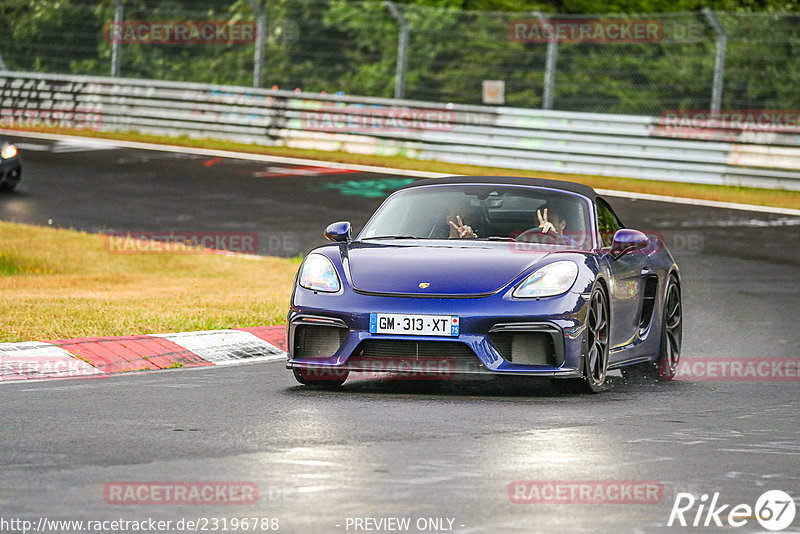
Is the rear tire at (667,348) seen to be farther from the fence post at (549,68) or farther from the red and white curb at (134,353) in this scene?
the fence post at (549,68)

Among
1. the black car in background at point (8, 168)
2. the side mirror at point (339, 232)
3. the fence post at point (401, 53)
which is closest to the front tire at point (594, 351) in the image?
the side mirror at point (339, 232)

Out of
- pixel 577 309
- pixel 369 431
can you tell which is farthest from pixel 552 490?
pixel 577 309

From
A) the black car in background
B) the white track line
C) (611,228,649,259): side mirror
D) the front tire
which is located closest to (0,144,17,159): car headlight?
the black car in background

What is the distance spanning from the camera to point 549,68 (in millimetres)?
25125

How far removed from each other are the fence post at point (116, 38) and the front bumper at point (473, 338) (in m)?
22.3

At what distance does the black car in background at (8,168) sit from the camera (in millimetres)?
23016

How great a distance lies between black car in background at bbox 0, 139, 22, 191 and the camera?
2302 cm

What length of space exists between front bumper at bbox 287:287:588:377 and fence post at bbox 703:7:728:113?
15.7 m

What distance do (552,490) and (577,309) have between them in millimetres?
2739

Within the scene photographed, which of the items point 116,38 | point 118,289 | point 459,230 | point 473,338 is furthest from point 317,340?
point 116,38

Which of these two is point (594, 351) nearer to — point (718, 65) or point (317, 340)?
point (317, 340)

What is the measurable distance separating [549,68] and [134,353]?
15.9 m

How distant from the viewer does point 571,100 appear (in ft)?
84.1

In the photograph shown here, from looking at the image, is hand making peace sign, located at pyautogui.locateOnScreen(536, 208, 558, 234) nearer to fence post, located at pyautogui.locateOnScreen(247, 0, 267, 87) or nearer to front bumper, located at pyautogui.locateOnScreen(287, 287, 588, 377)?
front bumper, located at pyautogui.locateOnScreen(287, 287, 588, 377)
